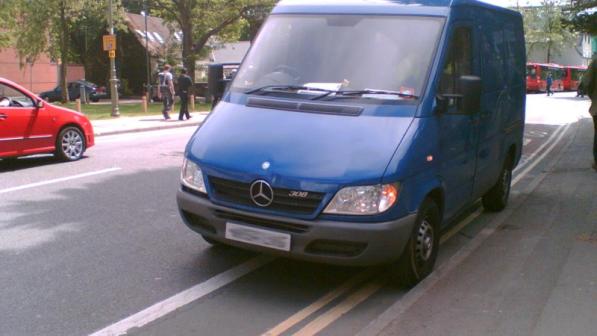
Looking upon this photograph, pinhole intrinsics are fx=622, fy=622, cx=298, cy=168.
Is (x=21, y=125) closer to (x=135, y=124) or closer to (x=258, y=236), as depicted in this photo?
(x=258, y=236)

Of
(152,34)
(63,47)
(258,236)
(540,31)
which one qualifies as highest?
(540,31)

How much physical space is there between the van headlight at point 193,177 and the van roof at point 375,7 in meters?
1.79

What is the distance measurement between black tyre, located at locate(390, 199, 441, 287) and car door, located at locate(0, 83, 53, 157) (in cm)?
765

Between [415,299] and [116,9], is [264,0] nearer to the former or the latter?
[116,9]

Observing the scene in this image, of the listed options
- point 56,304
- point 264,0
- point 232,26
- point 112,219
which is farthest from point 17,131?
point 232,26

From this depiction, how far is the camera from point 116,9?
1400 inches

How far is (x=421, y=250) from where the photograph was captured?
16.1 feet

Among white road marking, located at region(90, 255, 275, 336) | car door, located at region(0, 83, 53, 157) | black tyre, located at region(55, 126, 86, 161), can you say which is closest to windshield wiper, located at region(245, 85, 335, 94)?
white road marking, located at region(90, 255, 275, 336)

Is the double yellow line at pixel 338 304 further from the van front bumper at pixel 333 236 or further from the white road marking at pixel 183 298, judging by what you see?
the white road marking at pixel 183 298

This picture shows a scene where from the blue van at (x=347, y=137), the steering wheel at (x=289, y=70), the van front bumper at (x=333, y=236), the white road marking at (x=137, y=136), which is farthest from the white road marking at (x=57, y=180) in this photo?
the van front bumper at (x=333, y=236)

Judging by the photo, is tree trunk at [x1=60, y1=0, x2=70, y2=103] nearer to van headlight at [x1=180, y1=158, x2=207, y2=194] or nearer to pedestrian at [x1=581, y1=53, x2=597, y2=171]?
pedestrian at [x1=581, y1=53, x2=597, y2=171]

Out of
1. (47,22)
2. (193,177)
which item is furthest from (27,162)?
(47,22)

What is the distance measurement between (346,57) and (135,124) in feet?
50.7

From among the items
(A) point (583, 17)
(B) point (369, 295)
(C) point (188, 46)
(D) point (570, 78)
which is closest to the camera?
(B) point (369, 295)
